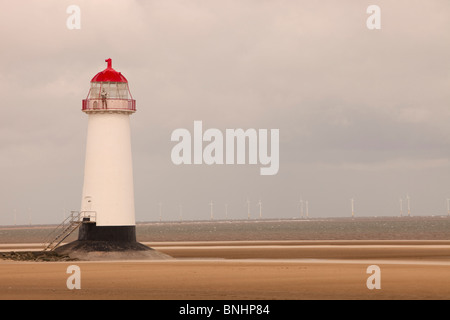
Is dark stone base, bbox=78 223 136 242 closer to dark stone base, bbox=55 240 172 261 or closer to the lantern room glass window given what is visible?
dark stone base, bbox=55 240 172 261

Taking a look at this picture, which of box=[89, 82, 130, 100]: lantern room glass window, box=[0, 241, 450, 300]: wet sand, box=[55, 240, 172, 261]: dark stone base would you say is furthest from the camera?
box=[89, 82, 130, 100]: lantern room glass window

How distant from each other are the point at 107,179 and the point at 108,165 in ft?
2.80

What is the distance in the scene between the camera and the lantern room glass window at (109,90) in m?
51.0

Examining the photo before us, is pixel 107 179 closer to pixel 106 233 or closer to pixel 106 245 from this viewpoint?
pixel 106 233

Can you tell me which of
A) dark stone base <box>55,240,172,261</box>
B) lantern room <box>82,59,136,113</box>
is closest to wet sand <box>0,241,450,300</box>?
dark stone base <box>55,240,172,261</box>

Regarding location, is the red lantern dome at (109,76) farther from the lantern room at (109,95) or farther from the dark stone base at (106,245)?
the dark stone base at (106,245)

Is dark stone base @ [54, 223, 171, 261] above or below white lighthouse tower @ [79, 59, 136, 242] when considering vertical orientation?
below

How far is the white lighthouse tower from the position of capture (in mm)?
50344

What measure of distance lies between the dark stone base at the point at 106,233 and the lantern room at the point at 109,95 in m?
7.08

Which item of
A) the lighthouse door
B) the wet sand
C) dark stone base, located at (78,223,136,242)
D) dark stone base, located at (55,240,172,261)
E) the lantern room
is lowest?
the wet sand

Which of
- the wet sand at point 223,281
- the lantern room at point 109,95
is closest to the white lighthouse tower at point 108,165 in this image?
the lantern room at point 109,95
